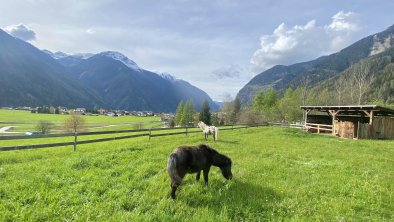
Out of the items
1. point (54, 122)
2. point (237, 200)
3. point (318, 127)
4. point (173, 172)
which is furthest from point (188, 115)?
point (173, 172)

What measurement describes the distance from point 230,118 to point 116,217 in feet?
378

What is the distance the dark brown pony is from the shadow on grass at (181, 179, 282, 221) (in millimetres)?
526

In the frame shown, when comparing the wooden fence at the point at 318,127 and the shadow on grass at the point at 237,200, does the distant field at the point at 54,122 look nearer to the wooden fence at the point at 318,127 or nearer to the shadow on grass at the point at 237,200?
the wooden fence at the point at 318,127

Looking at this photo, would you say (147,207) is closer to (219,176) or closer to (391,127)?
(219,176)

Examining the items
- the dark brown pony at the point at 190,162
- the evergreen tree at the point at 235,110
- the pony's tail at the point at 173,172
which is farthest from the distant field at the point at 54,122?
the pony's tail at the point at 173,172

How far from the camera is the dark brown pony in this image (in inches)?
287

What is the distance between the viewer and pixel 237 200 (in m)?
7.42

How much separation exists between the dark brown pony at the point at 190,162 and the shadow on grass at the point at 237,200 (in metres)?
0.53

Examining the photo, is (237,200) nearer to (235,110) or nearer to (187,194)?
(187,194)

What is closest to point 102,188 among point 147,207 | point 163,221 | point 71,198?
point 71,198

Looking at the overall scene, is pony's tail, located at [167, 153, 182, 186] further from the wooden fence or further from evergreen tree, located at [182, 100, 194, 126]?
evergreen tree, located at [182, 100, 194, 126]

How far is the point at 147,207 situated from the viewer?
6.70m

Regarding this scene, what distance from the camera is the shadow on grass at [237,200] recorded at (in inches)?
261

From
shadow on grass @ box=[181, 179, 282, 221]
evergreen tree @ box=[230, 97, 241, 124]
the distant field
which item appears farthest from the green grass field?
evergreen tree @ box=[230, 97, 241, 124]
